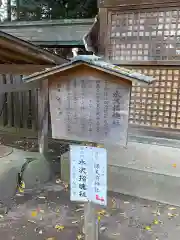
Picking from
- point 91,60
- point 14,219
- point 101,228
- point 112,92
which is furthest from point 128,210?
point 91,60

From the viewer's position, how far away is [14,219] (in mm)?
4883

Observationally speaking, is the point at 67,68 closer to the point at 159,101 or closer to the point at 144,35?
the point at 144,35

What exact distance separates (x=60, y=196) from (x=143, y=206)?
5.55 feet

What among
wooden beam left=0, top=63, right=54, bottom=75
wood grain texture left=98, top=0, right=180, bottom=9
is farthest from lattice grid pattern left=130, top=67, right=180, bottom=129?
wooden beam left=0, top=63, right=54, bottom=75

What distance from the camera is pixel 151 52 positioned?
21.3ft

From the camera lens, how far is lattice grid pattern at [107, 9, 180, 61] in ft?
20.4

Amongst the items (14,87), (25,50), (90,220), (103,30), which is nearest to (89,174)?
(90,220)

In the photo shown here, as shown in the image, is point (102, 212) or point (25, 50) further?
point (102, 212)

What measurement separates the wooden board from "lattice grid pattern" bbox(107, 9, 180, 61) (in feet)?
12.1

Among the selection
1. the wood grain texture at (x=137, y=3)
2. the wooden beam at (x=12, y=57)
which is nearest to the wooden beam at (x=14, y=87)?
the wooden beam at (x=12, y=57)

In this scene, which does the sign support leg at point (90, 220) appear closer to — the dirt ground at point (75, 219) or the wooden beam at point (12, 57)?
the dirt ground at point (75, 219)

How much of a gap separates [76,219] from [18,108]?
6.02 m

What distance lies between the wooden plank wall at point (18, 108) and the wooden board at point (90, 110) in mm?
6232

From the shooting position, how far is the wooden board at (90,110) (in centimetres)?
321
